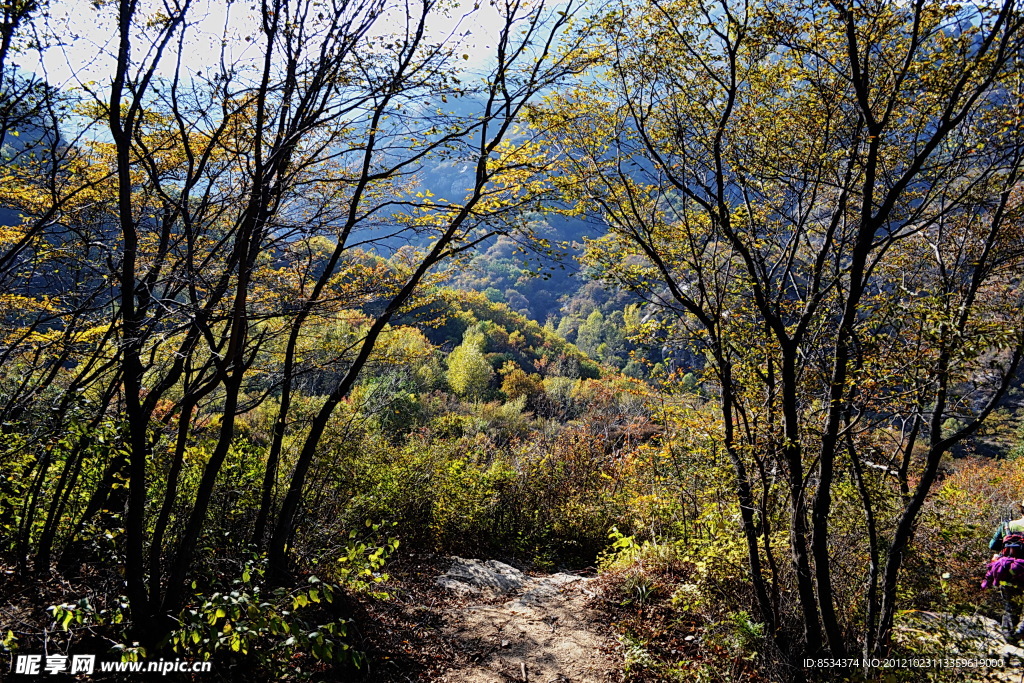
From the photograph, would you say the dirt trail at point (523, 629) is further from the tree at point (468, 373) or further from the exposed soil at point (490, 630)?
the tree at point (468, 373)

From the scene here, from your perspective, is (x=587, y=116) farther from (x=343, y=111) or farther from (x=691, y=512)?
(x=691, y=512)

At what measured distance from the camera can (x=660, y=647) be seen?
A: 5.05m

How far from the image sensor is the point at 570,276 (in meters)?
4.96

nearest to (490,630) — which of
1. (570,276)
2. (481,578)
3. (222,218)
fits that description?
(481,578)

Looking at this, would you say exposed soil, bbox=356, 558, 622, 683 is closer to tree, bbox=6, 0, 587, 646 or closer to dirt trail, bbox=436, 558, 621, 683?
dirt trail, bbox=436, 558, 621, 683

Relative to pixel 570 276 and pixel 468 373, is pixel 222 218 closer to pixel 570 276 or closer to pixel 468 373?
pixel 570 276

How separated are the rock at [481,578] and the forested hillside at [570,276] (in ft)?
1.47

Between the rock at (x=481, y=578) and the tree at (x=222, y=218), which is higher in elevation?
the tree at (x=222, y=218)

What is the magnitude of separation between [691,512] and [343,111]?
600 cm

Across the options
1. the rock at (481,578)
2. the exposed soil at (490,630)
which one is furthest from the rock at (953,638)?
the rock at (481,578)

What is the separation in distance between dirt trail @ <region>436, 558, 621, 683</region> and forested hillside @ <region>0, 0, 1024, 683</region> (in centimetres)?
5

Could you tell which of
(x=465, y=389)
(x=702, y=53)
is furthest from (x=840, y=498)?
(x=465, y=389)

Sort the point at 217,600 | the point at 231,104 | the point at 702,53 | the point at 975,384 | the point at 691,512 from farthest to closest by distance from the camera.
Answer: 1. the point at 691,512
2. the point at 702,53
3. the point at 231,104
4. the point at 975,384
5. the point at 217,600

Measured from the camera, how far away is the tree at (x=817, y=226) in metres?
3.69
